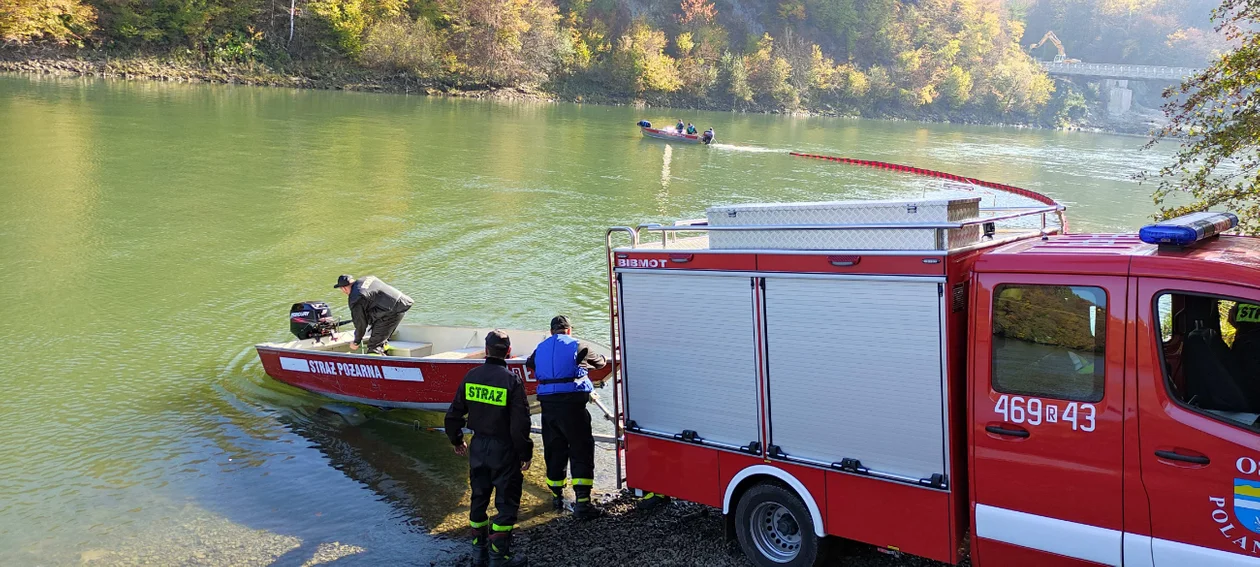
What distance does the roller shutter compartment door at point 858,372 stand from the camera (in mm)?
5617

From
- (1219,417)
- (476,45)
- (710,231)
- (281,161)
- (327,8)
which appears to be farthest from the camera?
(476,45)

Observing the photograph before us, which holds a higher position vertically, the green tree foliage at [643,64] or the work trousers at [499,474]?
the green tree foliage at [643,64]

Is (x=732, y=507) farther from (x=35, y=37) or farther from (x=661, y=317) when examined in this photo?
(x=35, y=37)

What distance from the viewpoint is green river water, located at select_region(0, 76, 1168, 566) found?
347 inches

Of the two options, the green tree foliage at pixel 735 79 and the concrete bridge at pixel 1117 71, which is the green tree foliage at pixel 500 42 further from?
the concrete bridge at pixel 1117 71

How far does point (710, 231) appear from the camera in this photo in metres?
6.72

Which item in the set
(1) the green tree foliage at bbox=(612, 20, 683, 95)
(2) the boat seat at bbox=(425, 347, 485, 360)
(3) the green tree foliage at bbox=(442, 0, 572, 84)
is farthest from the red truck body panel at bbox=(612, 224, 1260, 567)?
(1) the green tree foliage at bbox=(612, 20, 683, 95)

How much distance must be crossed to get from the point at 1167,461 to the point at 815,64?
384 ft

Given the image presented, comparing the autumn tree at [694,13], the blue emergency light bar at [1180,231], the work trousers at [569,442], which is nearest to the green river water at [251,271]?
the work trousers at [569,442]

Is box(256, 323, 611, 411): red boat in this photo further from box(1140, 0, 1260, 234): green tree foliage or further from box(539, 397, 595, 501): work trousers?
box(1140, 0, 1260, 234): green tree foliage

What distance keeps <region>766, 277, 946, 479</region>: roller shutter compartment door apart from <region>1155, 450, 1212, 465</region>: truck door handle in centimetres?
115

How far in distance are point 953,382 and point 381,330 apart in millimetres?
7980

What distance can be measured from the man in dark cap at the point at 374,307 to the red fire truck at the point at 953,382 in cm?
519

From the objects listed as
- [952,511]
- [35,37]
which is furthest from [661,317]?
[35,37]
